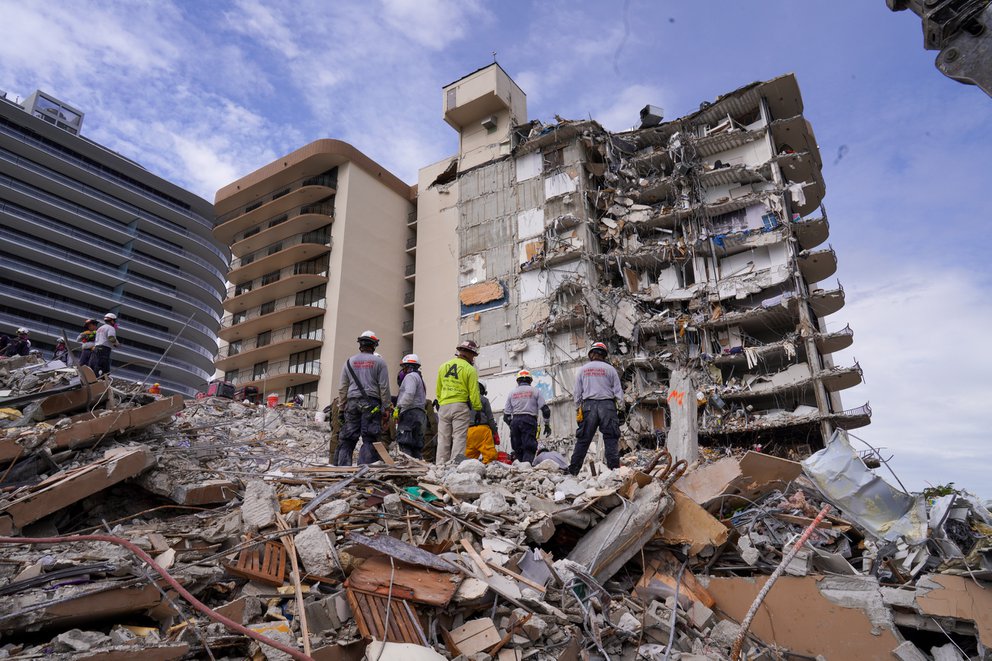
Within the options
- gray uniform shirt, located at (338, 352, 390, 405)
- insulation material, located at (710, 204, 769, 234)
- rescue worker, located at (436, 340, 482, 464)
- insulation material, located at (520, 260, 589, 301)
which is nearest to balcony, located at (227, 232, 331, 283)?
insulation material, located at (520, 260, 589, 301)

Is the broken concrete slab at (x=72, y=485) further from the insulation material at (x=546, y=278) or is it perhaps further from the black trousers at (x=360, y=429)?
the insulation material at (x=546, y=278)

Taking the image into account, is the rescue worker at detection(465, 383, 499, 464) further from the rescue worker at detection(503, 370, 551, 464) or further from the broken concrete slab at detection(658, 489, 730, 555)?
the broken concrete slab at detection(658, 489, 730, 555)

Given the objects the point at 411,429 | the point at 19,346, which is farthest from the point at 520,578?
the point at 19,346

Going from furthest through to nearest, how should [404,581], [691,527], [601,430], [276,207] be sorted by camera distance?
[276,207] → [601,430] → [691,527] → [404,581]

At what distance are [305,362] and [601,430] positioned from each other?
96.5 feet

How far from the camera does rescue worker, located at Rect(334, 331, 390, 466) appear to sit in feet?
25.2

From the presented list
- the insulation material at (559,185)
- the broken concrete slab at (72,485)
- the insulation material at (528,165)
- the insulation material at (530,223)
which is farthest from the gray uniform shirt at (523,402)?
the insulation material at (528,165)

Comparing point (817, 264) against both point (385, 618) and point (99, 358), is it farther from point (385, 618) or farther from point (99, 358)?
point (385, 618)

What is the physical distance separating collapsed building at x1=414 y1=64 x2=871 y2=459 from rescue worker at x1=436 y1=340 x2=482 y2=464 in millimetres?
18101

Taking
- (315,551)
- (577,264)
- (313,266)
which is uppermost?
(313,266)

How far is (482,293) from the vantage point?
31.9 m

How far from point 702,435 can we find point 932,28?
22.6 m

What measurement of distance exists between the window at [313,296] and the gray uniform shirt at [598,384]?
29.2m

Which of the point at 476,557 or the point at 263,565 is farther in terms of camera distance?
the point at 476,557
